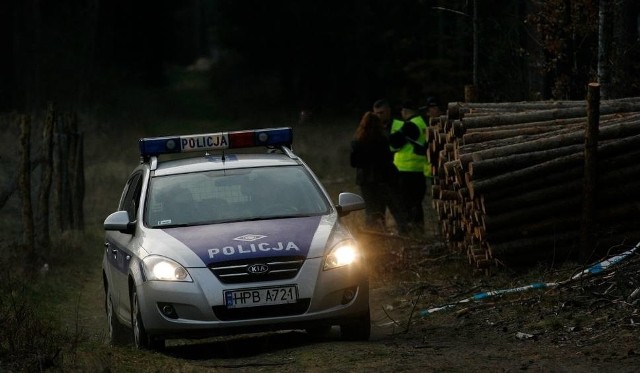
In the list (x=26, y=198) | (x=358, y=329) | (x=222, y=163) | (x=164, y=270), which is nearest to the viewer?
(x=164, y=270)

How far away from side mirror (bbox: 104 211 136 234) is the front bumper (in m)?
0.86

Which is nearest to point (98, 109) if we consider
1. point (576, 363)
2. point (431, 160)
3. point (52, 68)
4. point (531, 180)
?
point (52, 68)

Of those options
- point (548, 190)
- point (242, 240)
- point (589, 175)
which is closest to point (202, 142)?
point (242, 240)

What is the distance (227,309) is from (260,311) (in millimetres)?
235

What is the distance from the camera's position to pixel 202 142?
11.9 meters

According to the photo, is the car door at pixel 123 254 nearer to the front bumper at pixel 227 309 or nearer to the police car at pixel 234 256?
the police car at pixel 234 256

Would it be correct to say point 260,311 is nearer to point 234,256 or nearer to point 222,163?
point 234,256

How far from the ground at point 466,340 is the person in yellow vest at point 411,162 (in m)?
4.47

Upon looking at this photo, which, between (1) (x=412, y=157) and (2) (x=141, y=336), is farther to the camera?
(1) (x=412, y=157)

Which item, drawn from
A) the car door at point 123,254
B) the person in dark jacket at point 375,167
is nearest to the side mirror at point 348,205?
the car door at point 123,254

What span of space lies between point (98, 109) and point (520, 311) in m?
47.4

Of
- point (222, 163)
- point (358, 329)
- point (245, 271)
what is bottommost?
point (358, 329)

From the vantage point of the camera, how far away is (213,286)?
984cm

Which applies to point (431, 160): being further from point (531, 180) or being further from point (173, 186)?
point (173, 186)
